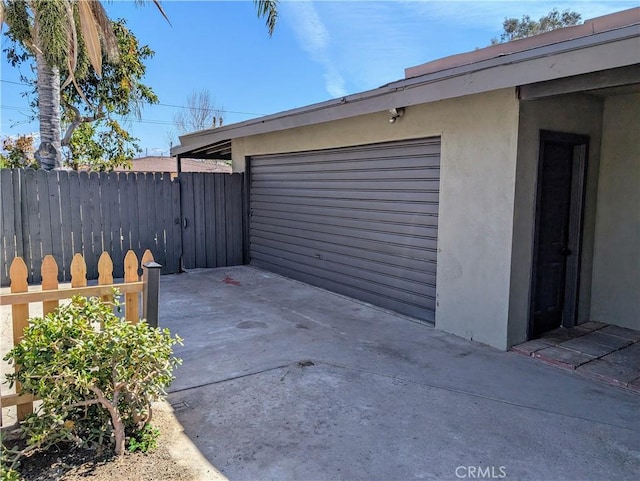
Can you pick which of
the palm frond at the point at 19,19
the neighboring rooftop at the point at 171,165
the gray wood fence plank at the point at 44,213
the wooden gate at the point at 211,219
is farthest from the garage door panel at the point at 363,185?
the neighboring rooftop at the point at 171,165

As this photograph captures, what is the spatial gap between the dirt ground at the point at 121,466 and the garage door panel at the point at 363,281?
369cm

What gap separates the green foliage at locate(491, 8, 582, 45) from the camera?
18844 mm

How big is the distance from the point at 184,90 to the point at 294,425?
29.3 meters

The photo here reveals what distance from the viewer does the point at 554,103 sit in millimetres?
4730

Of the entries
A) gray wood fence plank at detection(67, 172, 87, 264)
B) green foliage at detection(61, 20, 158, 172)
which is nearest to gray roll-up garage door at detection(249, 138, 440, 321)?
gray wood fence plank at detection(67, 172, 87, 264)

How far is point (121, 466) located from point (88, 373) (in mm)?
556

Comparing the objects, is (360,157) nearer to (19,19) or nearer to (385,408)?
(385,408)

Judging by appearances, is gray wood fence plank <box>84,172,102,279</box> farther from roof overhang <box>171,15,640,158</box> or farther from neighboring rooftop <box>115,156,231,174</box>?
neighboring rooftop <box>115,156,231,174</box>

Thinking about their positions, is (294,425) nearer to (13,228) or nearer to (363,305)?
(363,305)

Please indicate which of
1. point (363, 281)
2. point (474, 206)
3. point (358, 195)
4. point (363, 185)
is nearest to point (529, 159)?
point (474, 206)

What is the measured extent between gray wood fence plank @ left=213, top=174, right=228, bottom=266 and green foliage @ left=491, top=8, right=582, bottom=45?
15.4 metres

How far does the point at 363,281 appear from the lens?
22.1 ft

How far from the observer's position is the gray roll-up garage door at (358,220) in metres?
5.73

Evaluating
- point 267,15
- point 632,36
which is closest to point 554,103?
point 632,36
